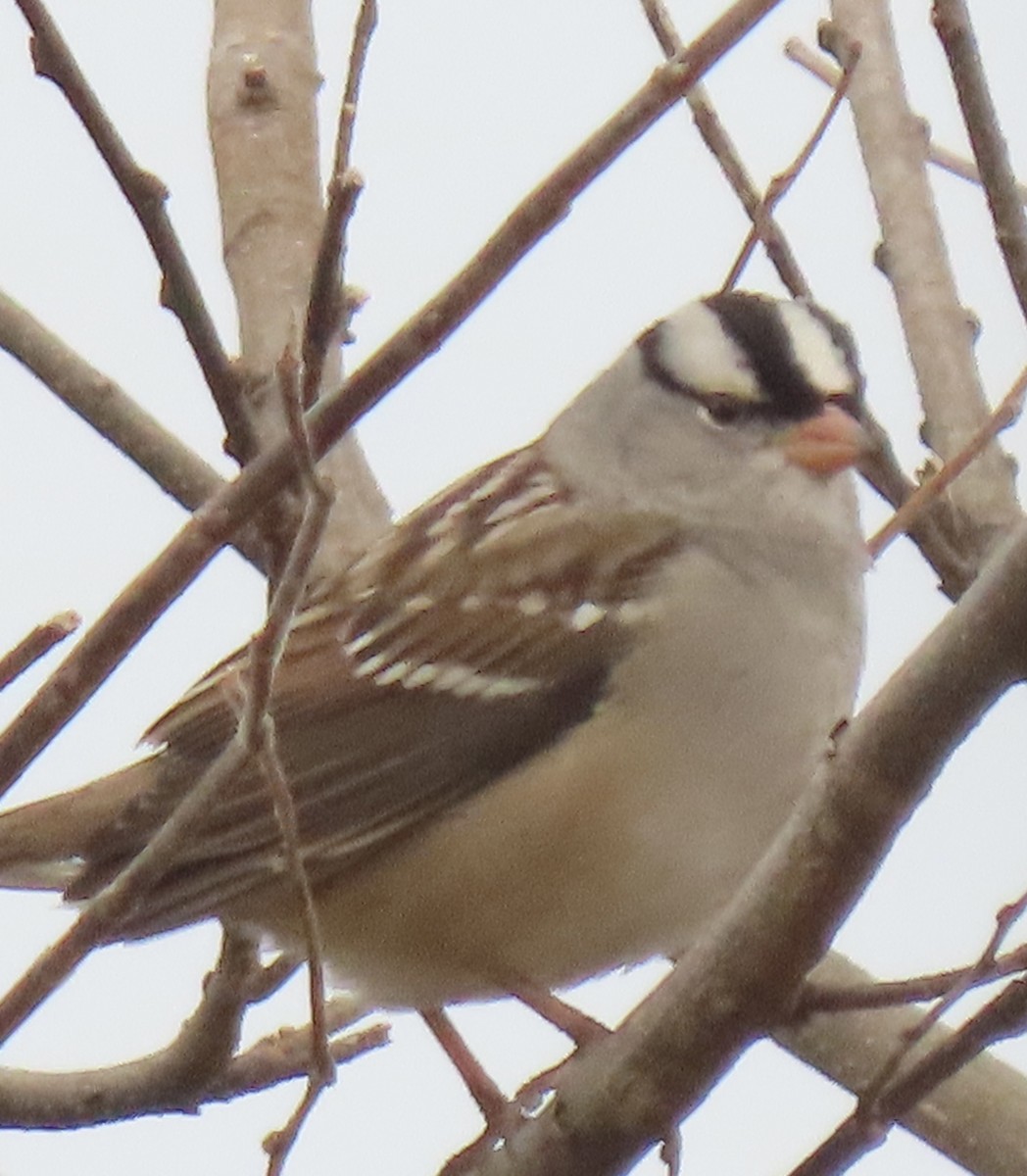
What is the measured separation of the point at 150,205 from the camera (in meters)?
2.33

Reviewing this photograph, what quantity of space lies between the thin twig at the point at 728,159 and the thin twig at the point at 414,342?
124cm

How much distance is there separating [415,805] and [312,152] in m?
1.49

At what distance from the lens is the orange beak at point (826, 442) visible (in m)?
3.15

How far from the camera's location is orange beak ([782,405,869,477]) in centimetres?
315

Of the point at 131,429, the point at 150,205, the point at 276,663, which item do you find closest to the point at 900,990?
the point at 276,663

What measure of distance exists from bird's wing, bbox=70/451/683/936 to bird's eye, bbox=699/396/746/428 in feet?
0.66

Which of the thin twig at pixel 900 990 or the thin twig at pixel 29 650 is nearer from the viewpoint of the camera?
the thin twig at pixel 29 650

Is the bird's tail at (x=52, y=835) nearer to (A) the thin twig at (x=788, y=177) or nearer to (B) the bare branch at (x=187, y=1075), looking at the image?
(B) the bare branch at (x=187, y=1075)

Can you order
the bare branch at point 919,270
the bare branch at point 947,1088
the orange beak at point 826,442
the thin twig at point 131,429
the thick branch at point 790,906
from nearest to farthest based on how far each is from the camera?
the thick branch at point 790,906, the bare branch at point 947,1088, the bare branch at point 919,270, the orange beak at point 826,442, the thin twig at point 131,429

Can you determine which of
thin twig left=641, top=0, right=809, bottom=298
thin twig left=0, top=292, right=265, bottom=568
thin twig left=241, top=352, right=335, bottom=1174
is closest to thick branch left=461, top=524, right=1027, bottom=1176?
thin twig left=241, top=352, right=335, bottom=1174

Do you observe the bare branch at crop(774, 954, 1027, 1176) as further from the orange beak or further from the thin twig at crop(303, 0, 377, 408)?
the thin twig at crop(303, 0, 377, 408)

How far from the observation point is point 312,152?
4.01 metres

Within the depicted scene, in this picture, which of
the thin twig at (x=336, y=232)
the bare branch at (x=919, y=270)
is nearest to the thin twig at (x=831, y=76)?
the bare branch at (x=919, y=270)

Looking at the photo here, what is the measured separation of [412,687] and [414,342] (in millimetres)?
1582
